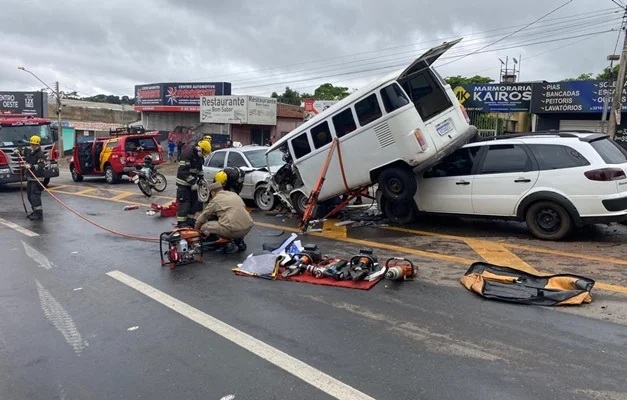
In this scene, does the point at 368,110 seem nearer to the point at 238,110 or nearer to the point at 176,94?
the point at 238,110

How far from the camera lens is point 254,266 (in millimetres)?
6547

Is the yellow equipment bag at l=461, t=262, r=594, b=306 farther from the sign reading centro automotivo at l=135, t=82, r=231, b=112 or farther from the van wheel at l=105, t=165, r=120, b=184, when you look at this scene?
the sign reading centro automotivo at l=135, t=82, r=231, b=112

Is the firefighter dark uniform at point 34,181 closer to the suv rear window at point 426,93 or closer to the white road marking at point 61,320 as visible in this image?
the white road marking at point 61,320

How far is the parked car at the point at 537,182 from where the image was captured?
708 centimetres

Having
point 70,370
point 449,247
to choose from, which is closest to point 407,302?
point 449,247

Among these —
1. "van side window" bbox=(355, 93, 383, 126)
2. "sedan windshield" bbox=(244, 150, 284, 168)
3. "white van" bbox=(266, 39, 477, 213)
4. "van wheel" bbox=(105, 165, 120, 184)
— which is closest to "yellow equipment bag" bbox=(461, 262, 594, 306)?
"white van" bbox=(266, 39, 477, 213)

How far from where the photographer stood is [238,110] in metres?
31.0

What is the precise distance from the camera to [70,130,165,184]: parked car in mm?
19219

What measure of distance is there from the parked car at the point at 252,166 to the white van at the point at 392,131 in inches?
98.8

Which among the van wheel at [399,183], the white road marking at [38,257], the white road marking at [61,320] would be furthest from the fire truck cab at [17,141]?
the van wheel at [399,183]

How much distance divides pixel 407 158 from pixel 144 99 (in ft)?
112

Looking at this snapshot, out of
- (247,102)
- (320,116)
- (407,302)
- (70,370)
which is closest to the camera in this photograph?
(70,370)

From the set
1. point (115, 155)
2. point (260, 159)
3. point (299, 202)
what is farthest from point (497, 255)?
point (115, 155)

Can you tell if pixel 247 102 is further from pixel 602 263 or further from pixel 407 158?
pixel 602 263
